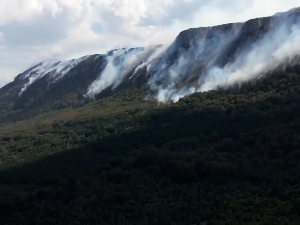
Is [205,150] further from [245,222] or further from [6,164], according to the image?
[6,164]

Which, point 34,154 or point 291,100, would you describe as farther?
point 34,154

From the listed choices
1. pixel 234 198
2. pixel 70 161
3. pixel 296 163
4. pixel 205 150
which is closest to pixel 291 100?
pixel 205 150

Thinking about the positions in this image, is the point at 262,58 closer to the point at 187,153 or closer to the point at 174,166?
the point at 187,153

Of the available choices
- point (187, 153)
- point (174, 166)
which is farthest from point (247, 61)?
point (174, 166)

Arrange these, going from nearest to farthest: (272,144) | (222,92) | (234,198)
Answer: (234,198), (272,144), (222,92)

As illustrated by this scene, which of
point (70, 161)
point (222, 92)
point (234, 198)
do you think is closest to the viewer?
point (234, 198)

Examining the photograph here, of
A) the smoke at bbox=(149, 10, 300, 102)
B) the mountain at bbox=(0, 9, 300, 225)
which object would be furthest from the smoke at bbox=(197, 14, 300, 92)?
the mountain at bbox=(0, 9, 300, 225)

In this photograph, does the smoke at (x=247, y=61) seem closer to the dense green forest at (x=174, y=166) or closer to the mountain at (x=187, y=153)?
the mountain at (x=187, y=153)
